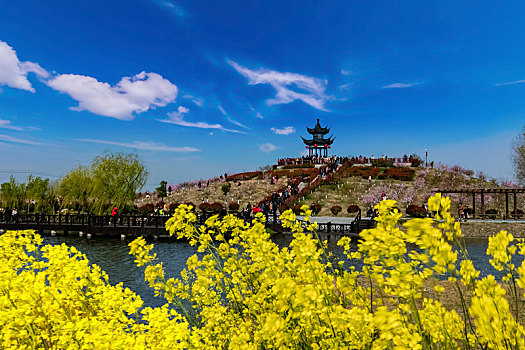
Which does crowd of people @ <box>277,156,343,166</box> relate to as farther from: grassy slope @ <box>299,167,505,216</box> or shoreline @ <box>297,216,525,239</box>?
shoreline @ <box>297,216,525,239</box>

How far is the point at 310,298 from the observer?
216 cm

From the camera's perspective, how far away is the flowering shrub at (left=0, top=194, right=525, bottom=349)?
6.23 ft

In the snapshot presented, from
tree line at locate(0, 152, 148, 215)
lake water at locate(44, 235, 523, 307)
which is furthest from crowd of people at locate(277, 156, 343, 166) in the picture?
lake water at locate(44, 235, 523, 307)

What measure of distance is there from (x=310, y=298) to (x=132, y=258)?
17.5m

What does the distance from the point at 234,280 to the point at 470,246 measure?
2047 centimetres

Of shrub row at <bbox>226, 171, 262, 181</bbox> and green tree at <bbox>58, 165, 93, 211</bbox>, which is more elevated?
shrub row at <bbox>226, 171, 262, 181</bbox>

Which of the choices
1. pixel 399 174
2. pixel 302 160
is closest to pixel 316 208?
pixel 399 174

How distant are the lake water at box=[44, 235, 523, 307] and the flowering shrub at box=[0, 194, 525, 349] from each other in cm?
656

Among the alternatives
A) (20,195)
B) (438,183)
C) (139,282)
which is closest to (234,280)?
(139,282)

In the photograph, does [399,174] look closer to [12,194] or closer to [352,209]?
[352,209]

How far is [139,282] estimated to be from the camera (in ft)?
40.6

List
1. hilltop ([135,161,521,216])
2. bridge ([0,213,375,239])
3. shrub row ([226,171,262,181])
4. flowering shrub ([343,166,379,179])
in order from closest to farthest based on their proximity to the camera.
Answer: bridge ([0,213,375,239])
hilltop ([135,161,521,216])
flowering shrub ([343,166,379,179])
shrub row ([226,171,262,181])

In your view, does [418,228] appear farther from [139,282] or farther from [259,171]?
[259,171]

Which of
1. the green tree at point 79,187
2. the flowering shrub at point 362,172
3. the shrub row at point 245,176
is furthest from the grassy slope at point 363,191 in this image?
the green tree at point 79,187
